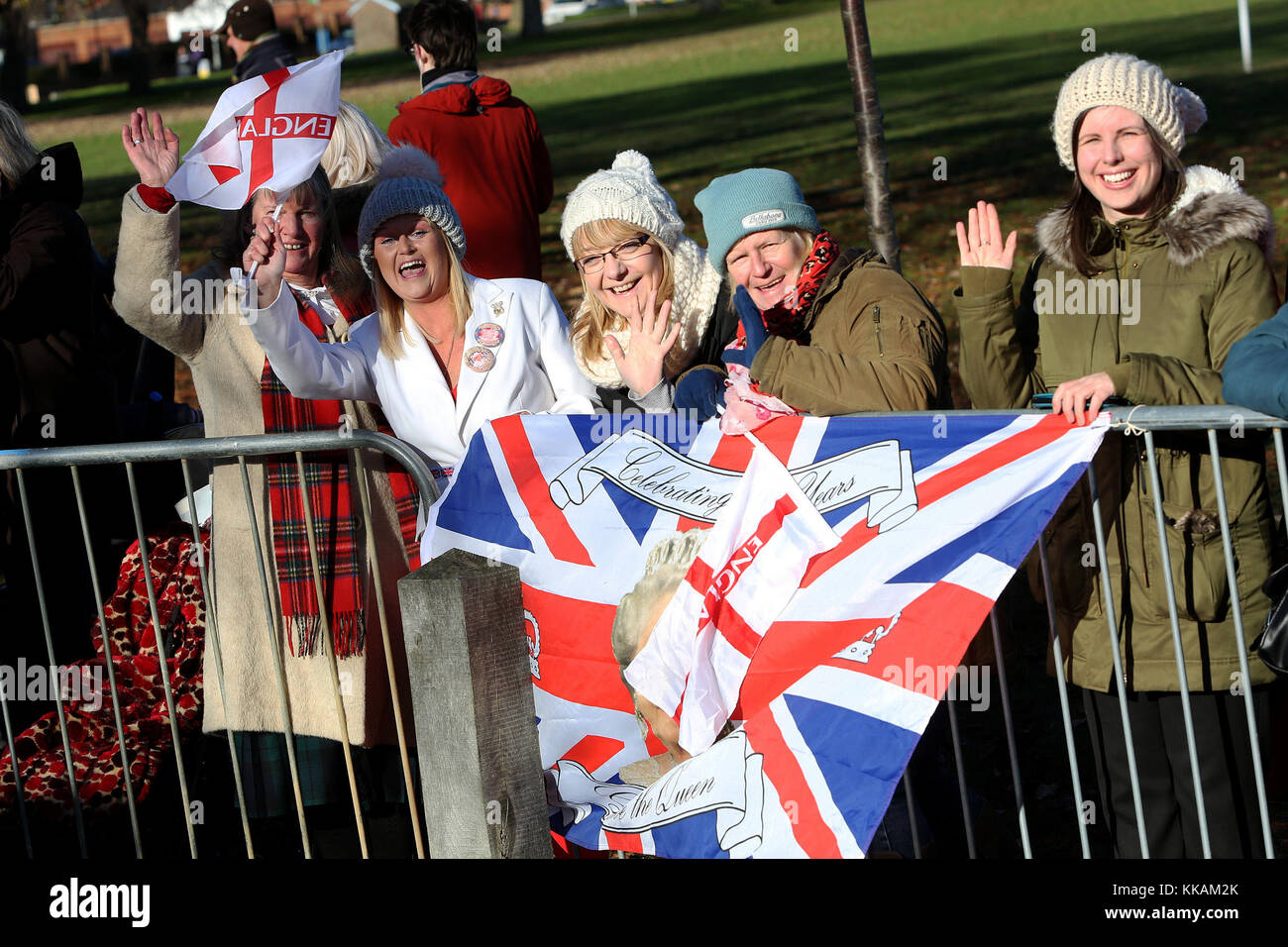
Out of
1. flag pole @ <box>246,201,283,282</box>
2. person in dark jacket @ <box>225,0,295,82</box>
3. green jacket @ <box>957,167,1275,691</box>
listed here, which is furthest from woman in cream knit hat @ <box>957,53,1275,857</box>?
person in dark jacket @ <box>225,0,295,82</box>

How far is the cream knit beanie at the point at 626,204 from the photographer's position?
14.9 ft

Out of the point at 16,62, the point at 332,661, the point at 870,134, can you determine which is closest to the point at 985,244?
the point at 332,661

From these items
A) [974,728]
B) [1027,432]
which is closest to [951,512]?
[1027,432]

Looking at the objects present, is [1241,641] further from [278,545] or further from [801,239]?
[278,545]

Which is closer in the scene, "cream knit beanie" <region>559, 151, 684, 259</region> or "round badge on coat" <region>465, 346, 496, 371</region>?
"cream knit beanie" <region>559, 151, 684, 259</region>

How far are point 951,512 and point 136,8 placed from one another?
5139cm

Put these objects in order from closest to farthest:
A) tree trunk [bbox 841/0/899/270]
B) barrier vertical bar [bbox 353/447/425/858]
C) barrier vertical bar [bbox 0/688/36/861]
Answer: barrier vertical bar [bbox 353/447/425/858] → barrier vertical bar [bbox 0/688/36/861] → tree trunk [bbox 841/0/899/270]

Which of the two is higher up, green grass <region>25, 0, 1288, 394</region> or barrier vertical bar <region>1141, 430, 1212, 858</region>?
green grass <region>25, 0, 1288, 394</region>

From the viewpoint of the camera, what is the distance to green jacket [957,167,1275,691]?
3807 mm

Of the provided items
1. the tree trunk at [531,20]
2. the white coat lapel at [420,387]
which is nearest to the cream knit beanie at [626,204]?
the white coat lapel at [420,387]

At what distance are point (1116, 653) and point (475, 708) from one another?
1.69 m

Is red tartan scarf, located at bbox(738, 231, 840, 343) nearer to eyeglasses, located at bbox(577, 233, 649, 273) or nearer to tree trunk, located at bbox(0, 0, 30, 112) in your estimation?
eyeglasses, located at bbox(577, 233, 649, 273)

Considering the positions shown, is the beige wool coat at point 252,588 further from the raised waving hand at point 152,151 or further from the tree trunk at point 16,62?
the tree trunk at point 16,62

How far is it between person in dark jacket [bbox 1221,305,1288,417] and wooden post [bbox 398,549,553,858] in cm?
188
